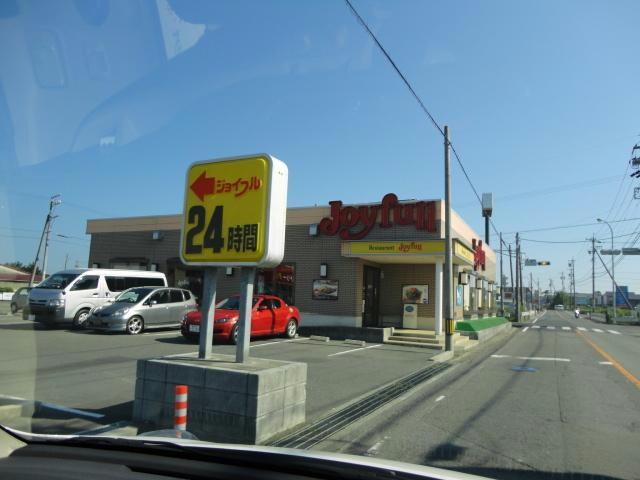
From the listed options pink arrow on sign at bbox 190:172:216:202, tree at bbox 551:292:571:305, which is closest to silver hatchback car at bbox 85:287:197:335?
pink arrow on sign at bbox 190:172:216:202

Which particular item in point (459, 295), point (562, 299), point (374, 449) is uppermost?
point (562, 299)

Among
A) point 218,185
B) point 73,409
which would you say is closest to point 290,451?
point 218,185

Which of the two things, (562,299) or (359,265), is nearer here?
(359,265)

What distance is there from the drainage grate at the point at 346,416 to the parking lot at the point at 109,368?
9.8 inches

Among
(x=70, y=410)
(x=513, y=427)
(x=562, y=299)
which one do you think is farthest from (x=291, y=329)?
(x=562, y=299)

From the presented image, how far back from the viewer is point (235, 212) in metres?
6.87

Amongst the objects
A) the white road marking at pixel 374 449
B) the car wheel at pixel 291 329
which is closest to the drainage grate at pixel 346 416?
the white road marking at pixel 374 449

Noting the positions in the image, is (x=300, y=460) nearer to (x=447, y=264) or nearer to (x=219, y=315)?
(x=219, y=315)

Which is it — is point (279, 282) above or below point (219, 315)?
above

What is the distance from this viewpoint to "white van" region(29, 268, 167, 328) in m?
17.6

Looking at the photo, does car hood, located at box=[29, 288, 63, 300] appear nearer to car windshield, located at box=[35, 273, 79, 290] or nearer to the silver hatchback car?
car windshield, located at box=[35, 273, 79, 290]

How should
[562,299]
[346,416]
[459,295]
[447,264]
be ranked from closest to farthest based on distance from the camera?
[346,416] → [447,264] → [459,295] → [562,299]

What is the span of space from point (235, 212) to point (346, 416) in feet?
10.7

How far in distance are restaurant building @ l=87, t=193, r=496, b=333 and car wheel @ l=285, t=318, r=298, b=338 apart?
2.28 meters
